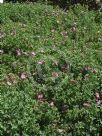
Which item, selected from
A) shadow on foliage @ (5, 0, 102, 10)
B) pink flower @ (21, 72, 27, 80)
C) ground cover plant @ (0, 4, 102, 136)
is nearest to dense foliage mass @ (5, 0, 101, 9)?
shadow on foliage @ (5, 0, 102, 10)

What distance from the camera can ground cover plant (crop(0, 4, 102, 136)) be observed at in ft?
19.8

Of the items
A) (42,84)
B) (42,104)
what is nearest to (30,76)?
(42,84)

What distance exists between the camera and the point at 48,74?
7180 mm

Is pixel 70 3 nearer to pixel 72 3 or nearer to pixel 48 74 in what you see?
pixel 72 3

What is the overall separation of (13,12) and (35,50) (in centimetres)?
201

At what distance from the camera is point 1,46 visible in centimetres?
788

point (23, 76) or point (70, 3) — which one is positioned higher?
point (23, 76)

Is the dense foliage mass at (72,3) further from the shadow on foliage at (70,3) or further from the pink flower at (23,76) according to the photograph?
the pink flower at (23,76)

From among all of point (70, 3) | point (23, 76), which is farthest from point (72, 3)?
point (23, 76)

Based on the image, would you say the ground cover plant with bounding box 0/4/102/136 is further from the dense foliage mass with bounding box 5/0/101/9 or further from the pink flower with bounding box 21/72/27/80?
the dense foliage mass with bounding box 5/0/101/9

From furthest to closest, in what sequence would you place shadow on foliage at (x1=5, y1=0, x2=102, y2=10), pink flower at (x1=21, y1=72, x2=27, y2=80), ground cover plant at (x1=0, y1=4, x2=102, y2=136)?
1. shadow on foliage at (x1=5, y1=0, x2=102, y2=10)
2. pink flower at (x1=21, y1=72, x2=27, y2=80)
3. ground cover plant at (x1=0, y1=4, x2=102, y2=136)

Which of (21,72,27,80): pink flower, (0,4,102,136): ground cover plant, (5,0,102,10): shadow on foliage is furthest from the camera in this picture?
(5,0,102,10): shadow on foliage

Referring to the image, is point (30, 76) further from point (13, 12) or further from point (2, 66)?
point (13, 12)

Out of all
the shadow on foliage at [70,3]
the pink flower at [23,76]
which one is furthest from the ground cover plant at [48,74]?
the shadow on foliage at [70,3]
